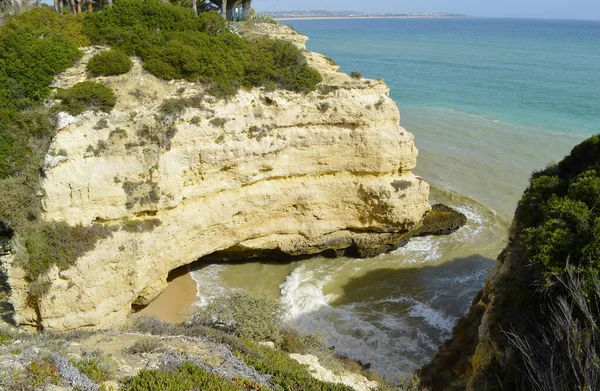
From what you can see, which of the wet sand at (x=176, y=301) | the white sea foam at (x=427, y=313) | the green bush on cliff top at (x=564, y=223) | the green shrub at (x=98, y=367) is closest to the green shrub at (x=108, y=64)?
the wet sand at (x=176, y=301)

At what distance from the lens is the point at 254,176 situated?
16.3 meters

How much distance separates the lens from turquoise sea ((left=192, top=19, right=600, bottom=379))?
15.5m

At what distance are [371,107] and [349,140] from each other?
59.4 inches

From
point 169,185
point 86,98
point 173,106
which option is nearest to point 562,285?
point 169,185

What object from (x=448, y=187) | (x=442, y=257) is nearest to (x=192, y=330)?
(x=442, y=257)

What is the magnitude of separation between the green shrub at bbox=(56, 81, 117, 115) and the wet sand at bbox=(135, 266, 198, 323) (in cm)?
667

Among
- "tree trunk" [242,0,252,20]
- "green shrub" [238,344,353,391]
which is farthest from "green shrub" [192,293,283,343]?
"tree trunk" [242,0,252,20]

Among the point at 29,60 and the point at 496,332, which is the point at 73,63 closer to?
the point at 29,60

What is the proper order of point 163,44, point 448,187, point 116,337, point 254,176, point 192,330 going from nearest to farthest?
point 116,337 < point 192,330 < point 254,176 < point 163,44 < point 448,187

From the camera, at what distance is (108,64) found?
15594 mm

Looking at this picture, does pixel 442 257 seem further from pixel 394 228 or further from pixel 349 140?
pixel 349 140

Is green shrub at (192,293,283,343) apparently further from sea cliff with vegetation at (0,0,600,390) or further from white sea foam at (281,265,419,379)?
white sea foam at (281,265,419,379)

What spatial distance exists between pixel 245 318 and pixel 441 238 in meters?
11.6

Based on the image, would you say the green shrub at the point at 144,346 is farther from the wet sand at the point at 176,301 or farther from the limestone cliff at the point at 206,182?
the wet sand at the point at 176,301
